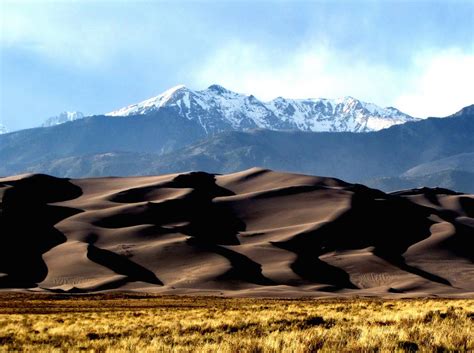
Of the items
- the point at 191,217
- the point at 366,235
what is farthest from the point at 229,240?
the point at 366,235

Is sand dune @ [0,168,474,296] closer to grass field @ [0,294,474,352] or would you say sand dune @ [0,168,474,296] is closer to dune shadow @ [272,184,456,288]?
dune shadow @ [272,184,456,288]

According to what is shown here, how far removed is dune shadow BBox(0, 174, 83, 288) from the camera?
95750 millimetres

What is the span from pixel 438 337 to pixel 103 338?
9.60m

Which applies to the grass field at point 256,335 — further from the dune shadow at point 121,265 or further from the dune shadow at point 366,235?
the dune shadow at point 366,235

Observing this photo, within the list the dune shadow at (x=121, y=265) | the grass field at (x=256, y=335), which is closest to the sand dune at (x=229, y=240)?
the dune shadow at (x=121, y=265)

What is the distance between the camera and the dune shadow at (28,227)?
95750mm

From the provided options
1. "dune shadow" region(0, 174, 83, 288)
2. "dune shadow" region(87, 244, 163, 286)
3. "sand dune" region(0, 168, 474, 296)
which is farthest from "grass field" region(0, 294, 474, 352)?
"dune shadow" region(0, 174, 83, 288)

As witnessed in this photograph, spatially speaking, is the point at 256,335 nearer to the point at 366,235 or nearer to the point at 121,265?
the point at 121,265

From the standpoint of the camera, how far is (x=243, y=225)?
132 m

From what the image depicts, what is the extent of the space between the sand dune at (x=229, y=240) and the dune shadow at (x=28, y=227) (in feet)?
0.92

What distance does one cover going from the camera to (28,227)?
115m

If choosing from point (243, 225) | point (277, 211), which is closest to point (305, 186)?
point (277, 211)

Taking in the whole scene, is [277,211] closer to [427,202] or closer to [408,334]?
[427,202]

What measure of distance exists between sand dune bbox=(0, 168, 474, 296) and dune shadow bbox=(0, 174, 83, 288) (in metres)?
0.28
